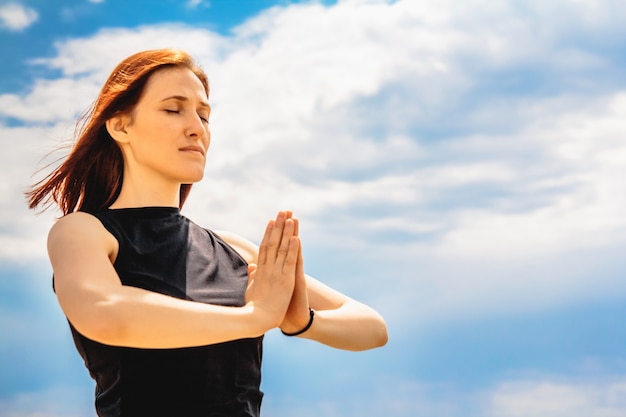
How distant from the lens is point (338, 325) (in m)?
3.42

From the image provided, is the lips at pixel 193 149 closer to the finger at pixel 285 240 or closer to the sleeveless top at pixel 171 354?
the sleeveless top at pixel 171 354

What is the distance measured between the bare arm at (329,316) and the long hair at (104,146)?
60 centimetres

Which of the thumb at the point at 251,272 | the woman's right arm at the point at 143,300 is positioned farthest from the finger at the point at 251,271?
the woman's right arm at the point at 143,300

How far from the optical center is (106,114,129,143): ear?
11.5 feet

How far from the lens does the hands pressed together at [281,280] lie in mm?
3088

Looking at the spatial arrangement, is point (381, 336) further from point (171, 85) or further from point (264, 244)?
point (171, 85)

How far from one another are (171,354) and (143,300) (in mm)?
410

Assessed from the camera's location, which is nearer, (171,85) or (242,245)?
(171,85)

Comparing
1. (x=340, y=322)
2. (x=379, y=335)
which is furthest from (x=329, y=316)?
(x=379, y=335)

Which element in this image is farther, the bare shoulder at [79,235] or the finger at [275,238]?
the finger at [275,238]

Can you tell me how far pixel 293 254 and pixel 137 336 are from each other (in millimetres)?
710

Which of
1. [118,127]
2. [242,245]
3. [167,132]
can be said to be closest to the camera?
[167,132]

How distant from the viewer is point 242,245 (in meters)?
3.82

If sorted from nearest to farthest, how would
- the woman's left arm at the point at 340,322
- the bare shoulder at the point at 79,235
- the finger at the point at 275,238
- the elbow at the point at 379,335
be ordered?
the bare shoulder at the point at 79,235 < the finger at the point at 275,238 < the woman's left arm at the point at 340,322 < the elbow at the point at 379,335
